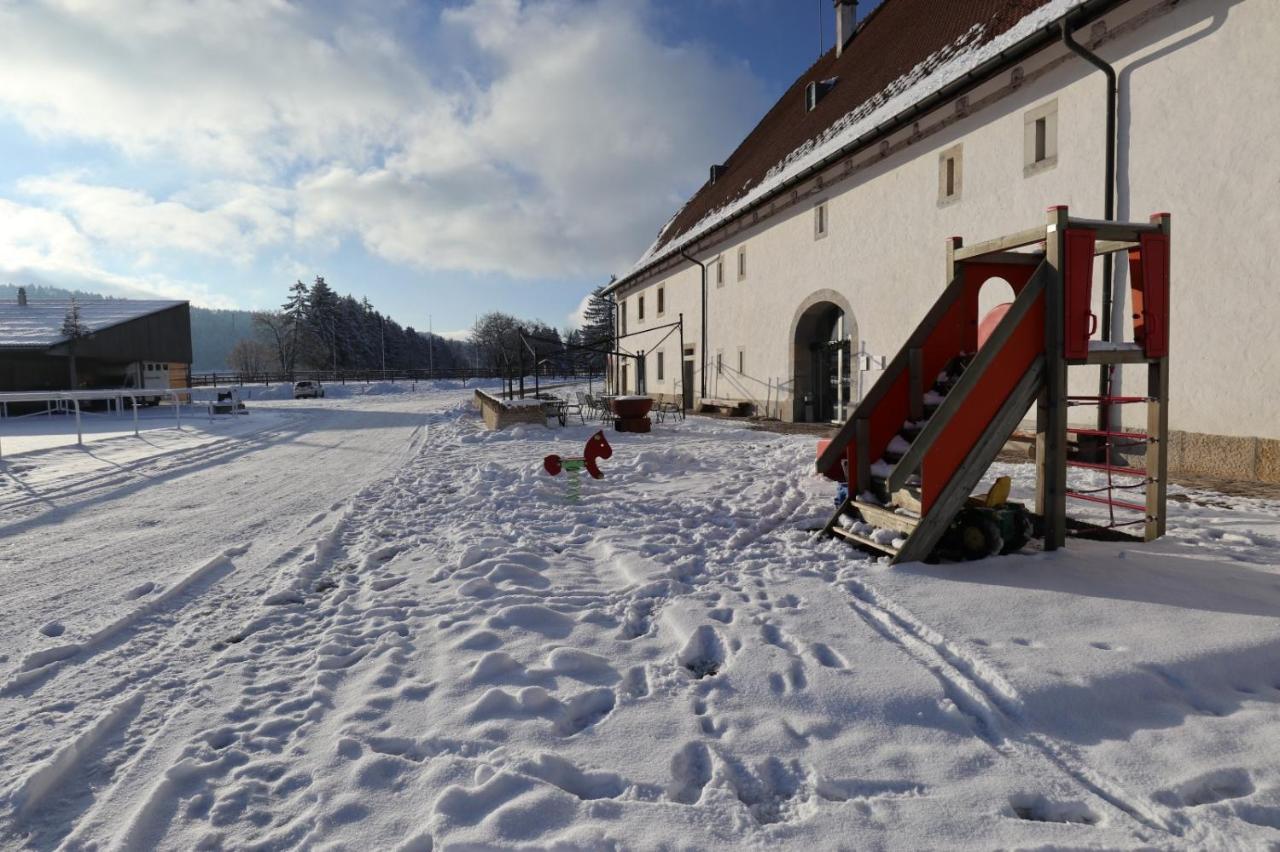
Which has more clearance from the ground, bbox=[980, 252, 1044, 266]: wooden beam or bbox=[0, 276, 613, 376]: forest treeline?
bbox=[0, 276, 613, 376]: forest treeline

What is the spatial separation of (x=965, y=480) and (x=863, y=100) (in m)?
13.9

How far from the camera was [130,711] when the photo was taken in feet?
9.61

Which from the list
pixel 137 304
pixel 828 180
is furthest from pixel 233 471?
pixel 137 304

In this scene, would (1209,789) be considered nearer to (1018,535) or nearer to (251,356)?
(1018,535)

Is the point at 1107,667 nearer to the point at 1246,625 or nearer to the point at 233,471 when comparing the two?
the point at 1246,625

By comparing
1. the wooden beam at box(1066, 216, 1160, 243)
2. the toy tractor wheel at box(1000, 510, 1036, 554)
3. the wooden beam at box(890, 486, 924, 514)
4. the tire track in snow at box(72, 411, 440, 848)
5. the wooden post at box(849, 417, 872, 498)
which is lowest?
the tire track in snow at box(72, 411, 440, 848)

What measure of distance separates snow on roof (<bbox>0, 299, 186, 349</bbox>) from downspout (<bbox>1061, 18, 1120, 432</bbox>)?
36638 mm

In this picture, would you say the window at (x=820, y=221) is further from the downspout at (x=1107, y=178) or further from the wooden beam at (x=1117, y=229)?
the wooden beam at (x=1117, y=229)

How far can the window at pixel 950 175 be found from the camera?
11.4 m

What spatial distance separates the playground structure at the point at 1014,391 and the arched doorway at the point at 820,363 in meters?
10.2

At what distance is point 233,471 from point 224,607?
7026mm

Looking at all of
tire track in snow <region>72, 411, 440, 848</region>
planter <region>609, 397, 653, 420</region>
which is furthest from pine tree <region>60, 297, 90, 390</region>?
tire track in snow <region>72, 411, 440, 848</region>

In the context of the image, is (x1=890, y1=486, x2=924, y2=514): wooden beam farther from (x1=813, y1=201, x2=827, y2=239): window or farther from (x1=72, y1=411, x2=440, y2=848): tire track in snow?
(x1=813, y1=201, x2=827, y2=239): window

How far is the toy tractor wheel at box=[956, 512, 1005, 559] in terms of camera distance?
4699 millimetres
